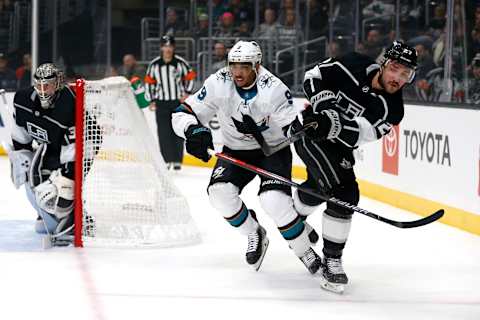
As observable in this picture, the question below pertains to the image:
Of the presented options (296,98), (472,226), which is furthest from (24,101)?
(296,98)

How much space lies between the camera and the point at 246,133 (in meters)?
4.76

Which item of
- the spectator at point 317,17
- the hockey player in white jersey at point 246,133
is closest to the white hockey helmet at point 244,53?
the hockey player in white jersey at point 246,133

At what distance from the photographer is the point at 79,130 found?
552 centimetres

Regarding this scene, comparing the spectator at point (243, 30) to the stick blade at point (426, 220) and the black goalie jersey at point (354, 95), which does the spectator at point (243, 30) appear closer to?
the black goalie jersey at point (354, 95)

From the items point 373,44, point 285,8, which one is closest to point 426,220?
point 373,44

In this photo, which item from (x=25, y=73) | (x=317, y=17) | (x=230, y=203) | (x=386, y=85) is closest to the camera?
(x=386, y=85)

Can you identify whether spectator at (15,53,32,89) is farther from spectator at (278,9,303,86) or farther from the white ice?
the white ice

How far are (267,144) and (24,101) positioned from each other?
1.42 metres

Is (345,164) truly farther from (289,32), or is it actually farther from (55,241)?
(289,32)

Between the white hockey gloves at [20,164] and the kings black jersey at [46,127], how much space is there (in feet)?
0.11

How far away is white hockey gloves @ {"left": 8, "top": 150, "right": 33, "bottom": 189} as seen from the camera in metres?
5.61

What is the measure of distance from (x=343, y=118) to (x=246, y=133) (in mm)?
581

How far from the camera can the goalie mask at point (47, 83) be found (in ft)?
17.6

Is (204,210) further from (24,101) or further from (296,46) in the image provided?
(296,46)
